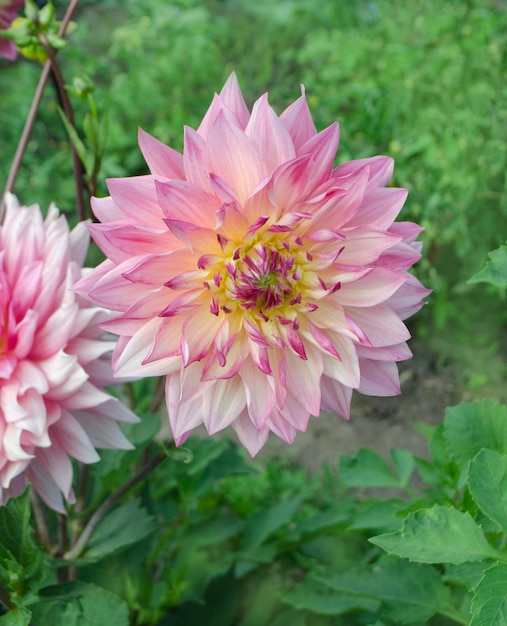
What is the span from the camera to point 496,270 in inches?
26.6

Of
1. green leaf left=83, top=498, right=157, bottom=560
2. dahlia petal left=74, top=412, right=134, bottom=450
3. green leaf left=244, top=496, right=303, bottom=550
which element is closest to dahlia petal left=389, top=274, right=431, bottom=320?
dahlia petal left=74, top=412, right=134, bottom=450

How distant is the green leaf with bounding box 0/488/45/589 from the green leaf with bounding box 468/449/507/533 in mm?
399

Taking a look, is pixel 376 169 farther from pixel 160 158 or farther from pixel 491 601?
pixel 491 601

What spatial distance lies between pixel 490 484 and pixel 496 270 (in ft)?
0.63

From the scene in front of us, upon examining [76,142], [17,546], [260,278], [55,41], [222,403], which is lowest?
[17,546]

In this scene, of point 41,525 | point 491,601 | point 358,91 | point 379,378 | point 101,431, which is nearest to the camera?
point 491,601

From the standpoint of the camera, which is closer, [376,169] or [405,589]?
[376,169]

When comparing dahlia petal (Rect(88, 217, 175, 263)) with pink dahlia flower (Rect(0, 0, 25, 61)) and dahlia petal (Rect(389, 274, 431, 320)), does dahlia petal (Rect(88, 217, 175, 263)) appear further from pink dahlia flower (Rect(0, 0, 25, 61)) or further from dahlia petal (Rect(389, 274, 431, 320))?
pink dahlia flower (Rect(0, 0, 25, 61))

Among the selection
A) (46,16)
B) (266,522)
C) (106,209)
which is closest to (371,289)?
(106,209)

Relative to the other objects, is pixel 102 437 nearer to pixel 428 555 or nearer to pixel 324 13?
pixel 428 555

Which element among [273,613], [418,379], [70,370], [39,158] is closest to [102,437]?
[70,370]

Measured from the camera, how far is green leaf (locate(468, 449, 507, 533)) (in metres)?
0.64

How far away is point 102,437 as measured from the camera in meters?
0.81

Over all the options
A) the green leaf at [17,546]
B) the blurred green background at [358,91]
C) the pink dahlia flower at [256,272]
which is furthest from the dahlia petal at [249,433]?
the blurred green background at [358,91]
